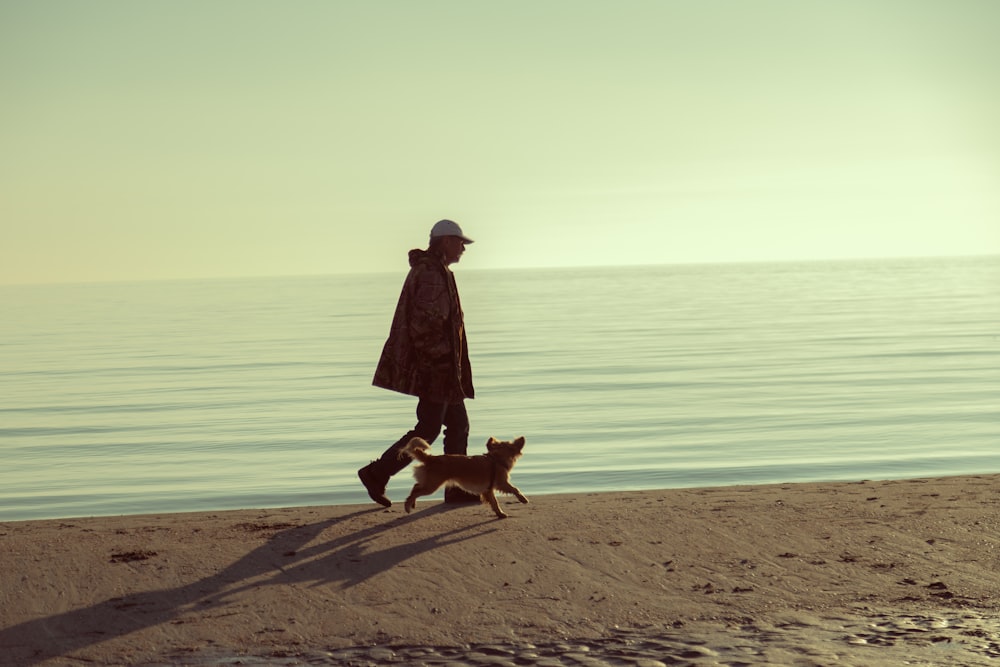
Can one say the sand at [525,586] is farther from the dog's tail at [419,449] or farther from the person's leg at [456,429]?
the person's leg at [456,429]

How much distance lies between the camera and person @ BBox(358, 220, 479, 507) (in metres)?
8.05

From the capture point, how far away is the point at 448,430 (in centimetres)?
833

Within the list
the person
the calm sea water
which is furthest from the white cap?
the calm sea water

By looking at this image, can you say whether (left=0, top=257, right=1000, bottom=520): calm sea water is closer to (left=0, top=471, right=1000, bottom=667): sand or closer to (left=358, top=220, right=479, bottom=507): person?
(left=358, top=220, right=479, bottom=507): person

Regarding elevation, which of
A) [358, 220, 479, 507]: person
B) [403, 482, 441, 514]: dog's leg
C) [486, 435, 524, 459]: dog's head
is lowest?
[403, 482, 441, 514]: dog's leg

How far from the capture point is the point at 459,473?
7.81 m

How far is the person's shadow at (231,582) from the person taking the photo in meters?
5.35

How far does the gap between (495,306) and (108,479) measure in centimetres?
6578

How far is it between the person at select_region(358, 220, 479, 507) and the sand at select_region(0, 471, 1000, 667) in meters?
0.76

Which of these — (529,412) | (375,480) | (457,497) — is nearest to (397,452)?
(375,480)

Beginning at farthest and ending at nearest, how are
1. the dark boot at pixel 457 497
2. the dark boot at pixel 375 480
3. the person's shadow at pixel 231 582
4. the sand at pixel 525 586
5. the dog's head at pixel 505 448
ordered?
the dark boot at pixel 457 497 → the dark boot at pixel 375 480 → the dog's head at pixel 505 448 → the person's shadow at pixel 231 582 → the sand at pixel 525 586

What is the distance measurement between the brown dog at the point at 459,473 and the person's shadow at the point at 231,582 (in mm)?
327

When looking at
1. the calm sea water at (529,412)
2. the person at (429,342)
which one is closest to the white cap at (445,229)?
the person at (429,342)

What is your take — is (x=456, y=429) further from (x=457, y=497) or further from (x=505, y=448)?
(x=457, y=497)
